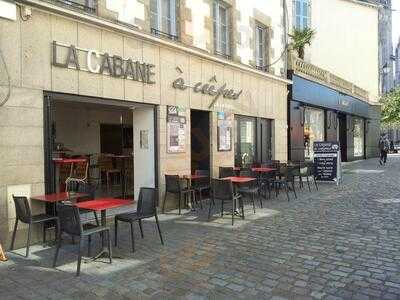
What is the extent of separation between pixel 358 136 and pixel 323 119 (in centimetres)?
835

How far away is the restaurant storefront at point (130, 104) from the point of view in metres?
6.71

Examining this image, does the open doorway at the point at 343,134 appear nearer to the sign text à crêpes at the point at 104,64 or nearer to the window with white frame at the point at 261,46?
the window with white frame at the point at 261,46

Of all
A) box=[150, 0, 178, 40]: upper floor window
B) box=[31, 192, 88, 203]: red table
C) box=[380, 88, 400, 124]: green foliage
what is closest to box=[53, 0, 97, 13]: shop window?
box=[150, 0, 178, 40]: upper floor window

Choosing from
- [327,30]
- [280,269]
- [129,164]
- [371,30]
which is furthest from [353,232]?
[371,30]

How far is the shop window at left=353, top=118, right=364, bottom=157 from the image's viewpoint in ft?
93.1

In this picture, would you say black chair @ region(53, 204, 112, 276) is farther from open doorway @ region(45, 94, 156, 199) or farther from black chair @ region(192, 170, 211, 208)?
black chair @ region(192, 170, 211, 208)

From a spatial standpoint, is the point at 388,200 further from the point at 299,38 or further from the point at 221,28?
the point at 299,38

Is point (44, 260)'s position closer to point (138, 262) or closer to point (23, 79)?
point (138, 262)

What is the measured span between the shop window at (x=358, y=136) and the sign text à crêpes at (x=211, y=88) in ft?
58.8

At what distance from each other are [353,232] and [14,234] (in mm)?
5494

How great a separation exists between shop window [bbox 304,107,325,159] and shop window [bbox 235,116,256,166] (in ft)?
19.8

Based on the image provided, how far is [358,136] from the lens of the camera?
29.3 metres

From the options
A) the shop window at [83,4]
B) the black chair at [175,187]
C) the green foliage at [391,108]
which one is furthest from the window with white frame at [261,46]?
the green foliage at [391,108]

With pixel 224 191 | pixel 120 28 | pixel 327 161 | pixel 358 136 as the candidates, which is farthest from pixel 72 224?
pixel 358 136
